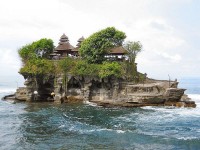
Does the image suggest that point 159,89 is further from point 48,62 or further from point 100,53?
point 48,62

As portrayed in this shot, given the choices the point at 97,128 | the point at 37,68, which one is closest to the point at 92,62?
the point at 37,68

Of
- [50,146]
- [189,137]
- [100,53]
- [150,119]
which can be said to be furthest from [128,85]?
[50,146]

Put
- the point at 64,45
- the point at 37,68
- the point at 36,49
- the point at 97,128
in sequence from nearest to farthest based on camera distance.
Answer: the point at 97,128 → the point at 37,68 → the point at 36,49 → the point at 64,45

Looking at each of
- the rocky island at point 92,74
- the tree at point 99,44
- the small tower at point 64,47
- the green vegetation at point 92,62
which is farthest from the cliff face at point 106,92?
the small tower at point 64,47

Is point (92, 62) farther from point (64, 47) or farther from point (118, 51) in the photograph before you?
point (64, 47)

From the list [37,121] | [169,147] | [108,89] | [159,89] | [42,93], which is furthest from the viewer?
[42,93]

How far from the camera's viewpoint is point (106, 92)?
230 feet

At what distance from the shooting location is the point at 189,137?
3966 cm

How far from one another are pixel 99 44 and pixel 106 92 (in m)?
11.2

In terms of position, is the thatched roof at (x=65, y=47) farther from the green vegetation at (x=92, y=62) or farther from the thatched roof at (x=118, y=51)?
the thatched roof at (x=118, y=51)

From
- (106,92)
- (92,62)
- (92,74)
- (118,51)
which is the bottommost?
(106,92)

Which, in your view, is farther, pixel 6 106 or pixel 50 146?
pixel 6 106

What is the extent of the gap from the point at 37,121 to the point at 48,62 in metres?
26.5

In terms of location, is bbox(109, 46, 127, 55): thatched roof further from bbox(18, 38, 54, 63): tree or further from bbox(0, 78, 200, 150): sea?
bbox(18, 38, 54, 63): tree
